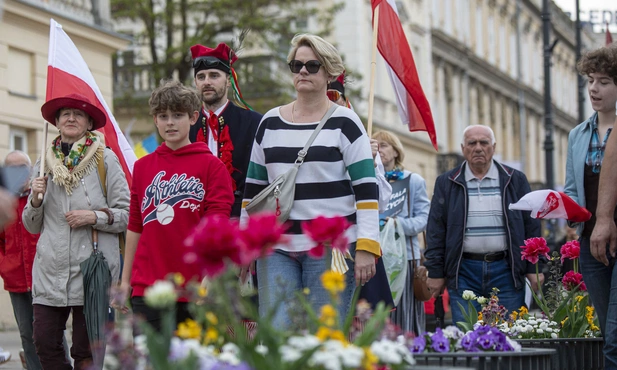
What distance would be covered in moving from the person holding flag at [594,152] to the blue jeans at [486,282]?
1881 mm

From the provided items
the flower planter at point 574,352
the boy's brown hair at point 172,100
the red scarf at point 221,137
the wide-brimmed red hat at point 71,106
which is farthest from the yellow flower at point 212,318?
the wide-brimmed red hat at point 71,106

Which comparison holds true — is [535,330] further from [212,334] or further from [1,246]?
[1,246]

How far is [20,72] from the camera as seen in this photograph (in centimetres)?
2072

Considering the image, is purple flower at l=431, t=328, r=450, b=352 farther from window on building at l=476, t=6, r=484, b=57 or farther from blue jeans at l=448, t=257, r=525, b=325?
window on building at l=476, t=6, r=484, b=57

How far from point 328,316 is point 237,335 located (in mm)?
280

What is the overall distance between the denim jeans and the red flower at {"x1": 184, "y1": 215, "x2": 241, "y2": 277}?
581 cm

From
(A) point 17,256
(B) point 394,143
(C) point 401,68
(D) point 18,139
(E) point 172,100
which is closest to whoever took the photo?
(E) point 172,100

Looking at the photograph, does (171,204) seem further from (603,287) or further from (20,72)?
(20,72)

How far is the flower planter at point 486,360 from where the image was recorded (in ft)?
14.8

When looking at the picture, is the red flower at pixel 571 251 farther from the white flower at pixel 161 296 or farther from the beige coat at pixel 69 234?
the white flower at pixel 161 296

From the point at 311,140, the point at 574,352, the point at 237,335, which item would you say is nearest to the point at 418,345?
the point at 237,335

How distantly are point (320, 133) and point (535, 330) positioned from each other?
1.95m

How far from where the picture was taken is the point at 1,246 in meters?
9.47

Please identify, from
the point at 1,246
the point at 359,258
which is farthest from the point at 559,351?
the point at 1,246
